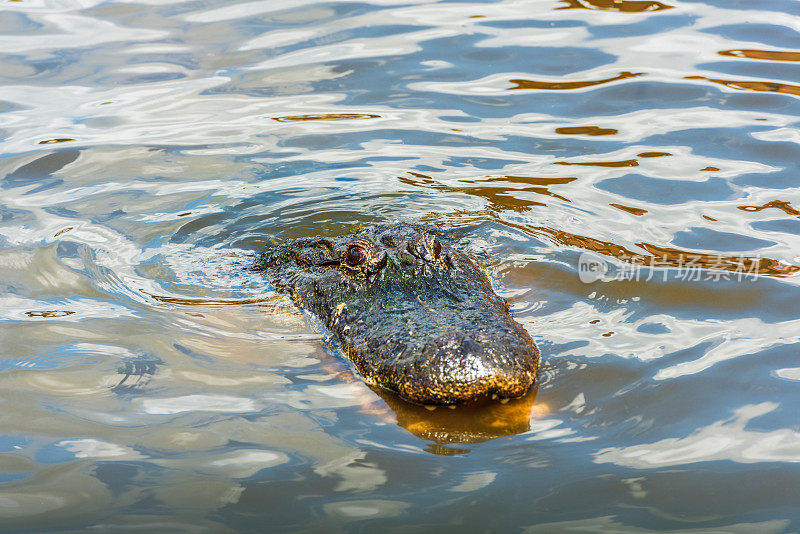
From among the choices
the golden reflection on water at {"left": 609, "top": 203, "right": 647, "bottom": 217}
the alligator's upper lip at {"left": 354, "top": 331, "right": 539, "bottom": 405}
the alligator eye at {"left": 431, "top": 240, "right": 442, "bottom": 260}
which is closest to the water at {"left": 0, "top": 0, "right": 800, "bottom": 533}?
the golden reflection on water at {"left": 609, "top": 203, "right": 647, "bottom": 217}

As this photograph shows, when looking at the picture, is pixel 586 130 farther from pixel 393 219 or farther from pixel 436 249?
pixel 436 249

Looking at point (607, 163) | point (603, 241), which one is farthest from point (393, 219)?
point (607, 163)

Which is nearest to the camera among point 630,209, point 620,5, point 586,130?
point 630,209

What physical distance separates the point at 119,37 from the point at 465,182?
6017mm

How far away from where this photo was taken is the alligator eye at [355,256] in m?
4.32

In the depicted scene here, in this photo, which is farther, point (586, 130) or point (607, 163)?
point (586, 130)

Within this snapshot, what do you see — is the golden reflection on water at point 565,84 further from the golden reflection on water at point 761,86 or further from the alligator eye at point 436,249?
the alligator eye at point 436,249

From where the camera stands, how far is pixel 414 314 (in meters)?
3.74

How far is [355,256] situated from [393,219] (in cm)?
167

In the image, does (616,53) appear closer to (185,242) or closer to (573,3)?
(573,3)

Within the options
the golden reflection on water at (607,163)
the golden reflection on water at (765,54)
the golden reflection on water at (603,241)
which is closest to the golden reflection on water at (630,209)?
the golden reflection on water at (603,241)

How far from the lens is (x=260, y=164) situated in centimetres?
718

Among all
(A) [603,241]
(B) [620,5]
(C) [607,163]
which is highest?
(B) [620,5]

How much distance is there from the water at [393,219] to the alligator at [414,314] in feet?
0.47
